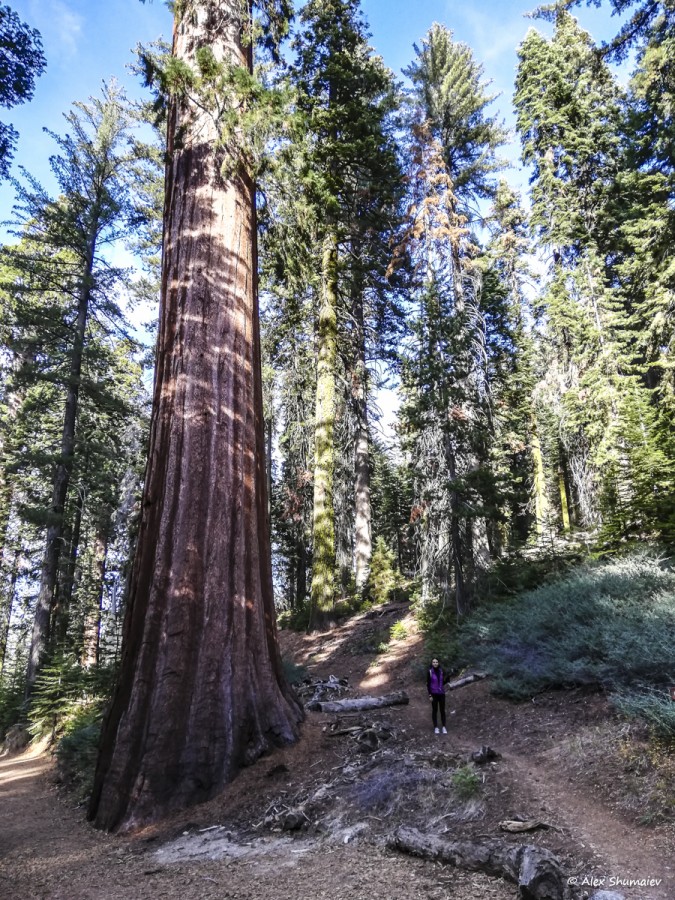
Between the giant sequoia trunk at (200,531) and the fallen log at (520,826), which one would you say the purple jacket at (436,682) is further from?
the fallen log at (520,826)

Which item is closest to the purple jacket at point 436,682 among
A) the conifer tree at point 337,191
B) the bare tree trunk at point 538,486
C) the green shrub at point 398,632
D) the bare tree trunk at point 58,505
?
the green shrub at point 398,632

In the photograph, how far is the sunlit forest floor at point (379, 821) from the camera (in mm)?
3340

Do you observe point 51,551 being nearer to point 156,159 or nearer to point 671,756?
point 156,159

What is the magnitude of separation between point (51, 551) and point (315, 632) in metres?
7.93

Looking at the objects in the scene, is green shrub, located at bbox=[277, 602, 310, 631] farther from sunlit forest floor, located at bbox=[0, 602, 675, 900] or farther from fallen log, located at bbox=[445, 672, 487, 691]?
sunlit forest floor, located at bbox=[0, 602, 675, 900]

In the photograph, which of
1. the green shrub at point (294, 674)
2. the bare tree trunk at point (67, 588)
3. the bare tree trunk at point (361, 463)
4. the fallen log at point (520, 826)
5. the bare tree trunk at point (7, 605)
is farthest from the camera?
the bare tree trunk at point (7, 605)

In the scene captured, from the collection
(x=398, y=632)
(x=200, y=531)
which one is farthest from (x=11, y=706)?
(x=200, y=531)

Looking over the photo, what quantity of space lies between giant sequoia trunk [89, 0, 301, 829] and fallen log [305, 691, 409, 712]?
2.55 meters

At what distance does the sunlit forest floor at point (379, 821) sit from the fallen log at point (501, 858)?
76mm

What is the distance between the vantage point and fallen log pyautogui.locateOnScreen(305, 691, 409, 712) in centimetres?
841

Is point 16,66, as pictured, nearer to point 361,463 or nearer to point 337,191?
point 337,191

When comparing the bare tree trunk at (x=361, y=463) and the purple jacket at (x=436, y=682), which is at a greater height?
the bare tree trunk at (x=361, y=463)

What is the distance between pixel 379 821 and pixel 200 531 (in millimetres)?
3192

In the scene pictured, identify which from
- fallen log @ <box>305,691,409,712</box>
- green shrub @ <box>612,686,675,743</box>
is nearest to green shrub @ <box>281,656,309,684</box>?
fallen log @ <box>305,691,409,712</box>
